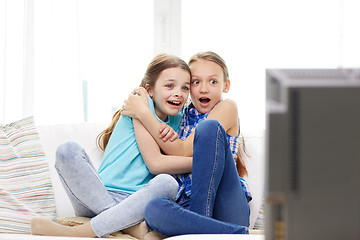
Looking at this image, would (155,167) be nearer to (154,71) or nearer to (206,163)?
(206,163)

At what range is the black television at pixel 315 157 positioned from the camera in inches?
21.5

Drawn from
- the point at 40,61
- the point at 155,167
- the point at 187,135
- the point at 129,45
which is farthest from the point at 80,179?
the point at 129,45

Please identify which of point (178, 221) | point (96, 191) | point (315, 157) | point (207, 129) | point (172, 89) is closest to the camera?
point (315, 157)

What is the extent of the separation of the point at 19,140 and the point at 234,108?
0.86 meters

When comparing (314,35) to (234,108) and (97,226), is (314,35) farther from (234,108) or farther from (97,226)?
(97,226)

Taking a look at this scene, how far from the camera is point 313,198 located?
0.56m

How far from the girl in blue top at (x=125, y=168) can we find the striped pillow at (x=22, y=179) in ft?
0.62

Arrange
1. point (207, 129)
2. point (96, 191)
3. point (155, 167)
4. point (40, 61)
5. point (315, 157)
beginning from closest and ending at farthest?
point (315, 157) < point (207, 129) < point (96, 191) < point (155, 167) < point (40, 61)

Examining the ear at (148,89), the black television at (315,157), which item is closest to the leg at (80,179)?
the ear at (148,89)

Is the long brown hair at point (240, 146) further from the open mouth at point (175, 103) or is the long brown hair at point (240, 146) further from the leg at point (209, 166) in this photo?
the leg at point (209, 166)

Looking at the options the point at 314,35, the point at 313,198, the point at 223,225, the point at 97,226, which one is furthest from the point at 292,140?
the point at 314,35

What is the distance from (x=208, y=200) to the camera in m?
1.34

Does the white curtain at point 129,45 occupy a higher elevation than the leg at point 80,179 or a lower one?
higher

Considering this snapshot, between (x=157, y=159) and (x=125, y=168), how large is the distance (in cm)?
14
